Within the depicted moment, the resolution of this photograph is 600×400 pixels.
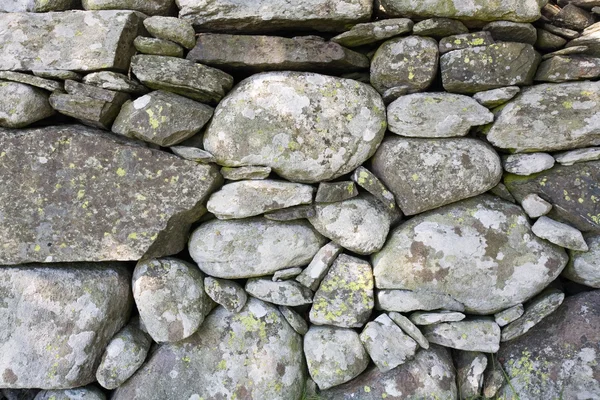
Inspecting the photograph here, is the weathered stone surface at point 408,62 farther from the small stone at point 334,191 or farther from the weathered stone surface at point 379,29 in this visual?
the small stone at point 334,191

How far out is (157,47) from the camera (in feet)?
8.36

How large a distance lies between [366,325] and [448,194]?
1104mm

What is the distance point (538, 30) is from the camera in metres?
2.77

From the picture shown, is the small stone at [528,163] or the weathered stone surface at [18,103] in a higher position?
the weathered stone surface at [18,103]

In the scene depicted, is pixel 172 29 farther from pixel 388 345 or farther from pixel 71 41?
pixel 388 345

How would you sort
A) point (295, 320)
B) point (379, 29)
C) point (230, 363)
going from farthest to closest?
point (295, 320) → point (230, 363) → point (379, 29)

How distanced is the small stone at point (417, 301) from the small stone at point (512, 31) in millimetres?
1872

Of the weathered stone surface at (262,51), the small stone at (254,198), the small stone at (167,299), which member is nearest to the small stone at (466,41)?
the weathered stone surface at (262,51)

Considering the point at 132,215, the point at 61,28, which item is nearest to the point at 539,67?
the point at 132,215

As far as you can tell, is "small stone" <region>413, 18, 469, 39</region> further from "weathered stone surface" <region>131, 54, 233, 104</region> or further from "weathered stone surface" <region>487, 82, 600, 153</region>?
"weathered stone surface" <region>131, 54, 233, 104</region>

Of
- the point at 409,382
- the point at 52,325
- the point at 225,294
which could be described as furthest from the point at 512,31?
the point at 52,325

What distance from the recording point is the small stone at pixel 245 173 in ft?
8.68

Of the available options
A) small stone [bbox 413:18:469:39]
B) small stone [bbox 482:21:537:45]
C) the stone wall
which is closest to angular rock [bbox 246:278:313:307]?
the stone wall

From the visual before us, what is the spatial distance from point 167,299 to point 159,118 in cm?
124
